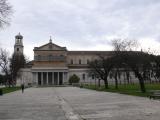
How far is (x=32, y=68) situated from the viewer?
5650 inches

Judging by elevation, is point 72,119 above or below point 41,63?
below

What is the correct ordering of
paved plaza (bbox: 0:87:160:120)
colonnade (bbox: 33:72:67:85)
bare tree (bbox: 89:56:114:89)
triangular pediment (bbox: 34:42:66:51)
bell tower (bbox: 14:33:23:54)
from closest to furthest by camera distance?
paved plaza (bbox: 0:87:160:120) → bare tree (bbox: 89:56:114:89) → colonnade (bbox: 33:72:67:85) → triangular pediment (bbox: 34:42:66:51) → bell tower (bbox: 14:33:23:54)

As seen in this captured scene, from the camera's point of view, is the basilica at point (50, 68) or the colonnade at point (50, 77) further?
the basilica at point (50, 68)

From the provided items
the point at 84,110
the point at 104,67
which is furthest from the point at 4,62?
the point at 84,110

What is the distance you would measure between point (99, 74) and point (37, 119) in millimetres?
65189

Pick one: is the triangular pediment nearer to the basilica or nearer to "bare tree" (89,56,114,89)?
the basilica

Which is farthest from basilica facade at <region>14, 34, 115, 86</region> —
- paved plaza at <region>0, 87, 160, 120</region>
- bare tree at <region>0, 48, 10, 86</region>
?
paved plaza at <region>0, 87, 160, 120</region>

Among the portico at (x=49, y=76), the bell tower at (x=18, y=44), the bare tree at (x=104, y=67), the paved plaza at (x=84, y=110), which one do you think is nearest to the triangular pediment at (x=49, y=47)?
the bell tower at (x=18, y=44)

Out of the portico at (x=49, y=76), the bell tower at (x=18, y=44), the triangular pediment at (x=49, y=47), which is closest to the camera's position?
the portico at (x=49, y=76)

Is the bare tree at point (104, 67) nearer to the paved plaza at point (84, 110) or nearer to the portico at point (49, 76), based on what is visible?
the paved plaza at point (84, 110)

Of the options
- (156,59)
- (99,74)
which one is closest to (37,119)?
(156,59)

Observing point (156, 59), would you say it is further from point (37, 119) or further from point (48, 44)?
point (48, 44)

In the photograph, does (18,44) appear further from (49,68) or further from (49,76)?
(49,76)

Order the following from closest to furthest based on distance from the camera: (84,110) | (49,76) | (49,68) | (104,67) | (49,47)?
(84,110)
(104,67)
(49,68)
(49,76)
(49,47)
